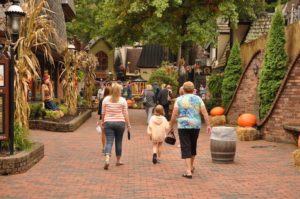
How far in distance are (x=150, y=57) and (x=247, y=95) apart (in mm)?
42494

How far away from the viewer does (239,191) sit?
333 inches

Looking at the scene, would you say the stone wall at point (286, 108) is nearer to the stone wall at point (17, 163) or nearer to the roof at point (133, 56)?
the stone wall at point (17, 163)

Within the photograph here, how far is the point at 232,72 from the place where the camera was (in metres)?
21.7

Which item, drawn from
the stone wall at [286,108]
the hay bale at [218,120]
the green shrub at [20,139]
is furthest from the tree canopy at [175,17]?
the green shrub at [20,139]

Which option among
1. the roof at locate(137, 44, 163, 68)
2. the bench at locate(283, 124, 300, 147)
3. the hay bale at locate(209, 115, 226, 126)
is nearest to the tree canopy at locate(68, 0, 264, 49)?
the hay bale at locate(209, 115, 226, 126)

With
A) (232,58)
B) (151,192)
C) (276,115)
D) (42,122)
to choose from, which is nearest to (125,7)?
(232,58)

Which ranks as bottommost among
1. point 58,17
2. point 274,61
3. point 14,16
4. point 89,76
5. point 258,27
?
point 89,76

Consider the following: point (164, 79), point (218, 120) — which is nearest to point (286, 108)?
point (218, 120)

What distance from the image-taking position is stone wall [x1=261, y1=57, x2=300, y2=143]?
14969 millimetres

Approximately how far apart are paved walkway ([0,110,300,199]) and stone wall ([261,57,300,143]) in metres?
1.30

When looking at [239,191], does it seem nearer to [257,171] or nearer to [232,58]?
[257,171]

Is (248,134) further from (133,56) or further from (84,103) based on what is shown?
(133,56)

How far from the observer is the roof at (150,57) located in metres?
61.7

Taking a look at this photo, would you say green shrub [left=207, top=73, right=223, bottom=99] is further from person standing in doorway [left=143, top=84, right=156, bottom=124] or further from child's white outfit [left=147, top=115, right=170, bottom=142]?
child's white outfit [left=147, top=115, right=170, bottom=142]
